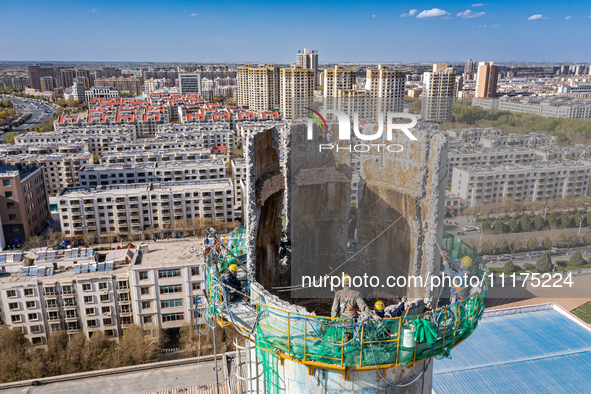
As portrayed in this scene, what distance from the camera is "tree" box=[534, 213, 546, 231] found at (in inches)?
1253

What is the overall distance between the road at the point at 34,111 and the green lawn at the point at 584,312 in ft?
255

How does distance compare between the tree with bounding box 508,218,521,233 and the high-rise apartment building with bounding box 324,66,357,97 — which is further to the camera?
the high-rise apartment building with bounding box 324,66,357,97

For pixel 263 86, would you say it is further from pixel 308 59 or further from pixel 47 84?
pixel 47 84

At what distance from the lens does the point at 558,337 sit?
16109 mm

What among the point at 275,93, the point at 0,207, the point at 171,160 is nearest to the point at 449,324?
the point at 0,207

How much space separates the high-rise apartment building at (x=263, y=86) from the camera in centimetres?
7506

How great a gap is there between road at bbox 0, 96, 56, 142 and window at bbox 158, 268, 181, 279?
65796mm

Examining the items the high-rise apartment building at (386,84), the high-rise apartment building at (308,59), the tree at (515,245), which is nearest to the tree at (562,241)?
the tree at (515,245)

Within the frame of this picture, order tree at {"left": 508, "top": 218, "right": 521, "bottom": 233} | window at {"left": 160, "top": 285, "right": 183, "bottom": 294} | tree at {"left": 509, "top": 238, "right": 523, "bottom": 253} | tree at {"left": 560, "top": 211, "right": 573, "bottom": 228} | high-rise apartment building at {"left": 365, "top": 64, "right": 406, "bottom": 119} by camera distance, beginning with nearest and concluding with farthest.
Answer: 1. window at {"left": 160, "top": 285, "right": 183, "bottom": 294}
2. tree at {"left": 509, "top": 238, "right": 523, "bottom": 253}
3. tree at {"left": 508, "top": 218, "right": 521, "bottom": 233}
4. tree at {"left": 560, "top": 211, "right": 573, "bottom": 228}
5. high-rise apartment building at {"left": 365, "top": 64, "right": 406, "bottom": 119}

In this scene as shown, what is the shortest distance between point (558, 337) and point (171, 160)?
1348 inches

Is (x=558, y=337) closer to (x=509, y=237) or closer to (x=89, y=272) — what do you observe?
(x=509, y=237)

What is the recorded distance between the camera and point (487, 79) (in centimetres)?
7044

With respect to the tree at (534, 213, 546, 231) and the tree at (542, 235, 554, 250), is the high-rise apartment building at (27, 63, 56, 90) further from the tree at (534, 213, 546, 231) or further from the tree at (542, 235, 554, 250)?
the tree at (542, 235, 554, 250)

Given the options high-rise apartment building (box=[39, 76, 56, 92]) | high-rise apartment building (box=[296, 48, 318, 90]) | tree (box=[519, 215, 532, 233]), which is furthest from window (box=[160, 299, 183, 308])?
high-rise apartment building (box=[39, 76, 56, 92])
